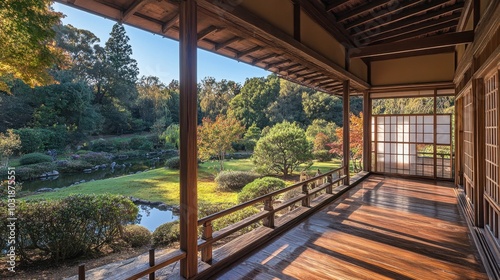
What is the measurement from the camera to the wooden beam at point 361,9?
3.49 meters

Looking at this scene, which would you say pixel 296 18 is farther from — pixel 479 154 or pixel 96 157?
pixel 96 157

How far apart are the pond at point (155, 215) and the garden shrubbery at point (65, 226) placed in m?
1.90

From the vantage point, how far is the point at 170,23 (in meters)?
2.25

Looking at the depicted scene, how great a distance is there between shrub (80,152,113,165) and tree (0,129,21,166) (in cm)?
365

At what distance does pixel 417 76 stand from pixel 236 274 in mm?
6565

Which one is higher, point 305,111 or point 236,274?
point 305,111

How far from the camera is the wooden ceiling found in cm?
204

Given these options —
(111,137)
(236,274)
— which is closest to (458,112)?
(236,274)

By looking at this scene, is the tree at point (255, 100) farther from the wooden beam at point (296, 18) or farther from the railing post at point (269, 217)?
the railing post at point (269, 217)

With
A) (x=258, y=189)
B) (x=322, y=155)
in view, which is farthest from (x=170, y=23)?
(x=322, y=155)

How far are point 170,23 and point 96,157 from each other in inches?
414

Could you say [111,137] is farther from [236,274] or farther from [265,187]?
[236,274]

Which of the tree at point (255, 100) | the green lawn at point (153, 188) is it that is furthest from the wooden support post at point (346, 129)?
the tree at point (255, 100)

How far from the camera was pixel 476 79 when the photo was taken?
3.06 metres
